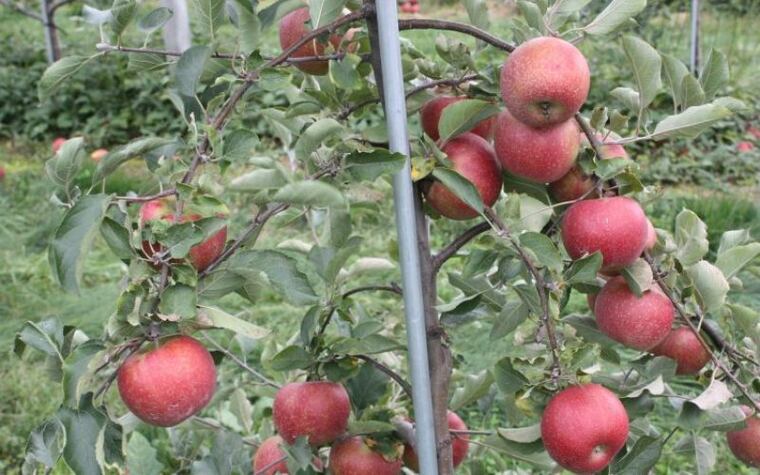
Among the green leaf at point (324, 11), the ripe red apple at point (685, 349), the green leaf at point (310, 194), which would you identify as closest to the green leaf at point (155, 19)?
the green leaf at point (324, 11)

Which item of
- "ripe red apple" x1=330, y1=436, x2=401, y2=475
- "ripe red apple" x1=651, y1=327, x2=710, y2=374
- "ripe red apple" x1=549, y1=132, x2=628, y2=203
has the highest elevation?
"ripe red apple" x1=549, y1=132, x2=628, y2=203

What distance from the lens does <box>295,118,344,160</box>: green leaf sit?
766mm

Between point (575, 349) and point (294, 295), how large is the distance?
256 millimetres

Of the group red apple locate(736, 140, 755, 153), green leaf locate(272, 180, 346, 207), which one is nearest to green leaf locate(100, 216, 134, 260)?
green leaf locate(272, 180, 346, 207)

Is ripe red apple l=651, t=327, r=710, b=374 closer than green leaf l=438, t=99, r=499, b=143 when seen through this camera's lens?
No

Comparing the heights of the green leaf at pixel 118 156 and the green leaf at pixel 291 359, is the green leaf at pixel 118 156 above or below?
above

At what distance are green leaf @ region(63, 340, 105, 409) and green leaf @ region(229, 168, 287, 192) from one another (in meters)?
0.18

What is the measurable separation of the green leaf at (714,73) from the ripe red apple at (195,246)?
0.49 meters

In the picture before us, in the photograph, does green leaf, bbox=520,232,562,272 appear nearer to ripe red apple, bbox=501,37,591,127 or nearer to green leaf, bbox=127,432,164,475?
ripe red apple, bbox=501,37,591,127

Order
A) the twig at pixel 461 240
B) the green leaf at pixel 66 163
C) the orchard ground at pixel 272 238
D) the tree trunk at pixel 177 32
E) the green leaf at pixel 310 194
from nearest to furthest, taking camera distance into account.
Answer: the green leaf at pixel 310 194 → the green leaf at pixel 66 163 → the twig at pixel 461 240 → the orchard ground at pixel 272 238 → the tree trunk at pixel 177 32

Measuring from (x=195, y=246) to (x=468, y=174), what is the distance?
26 centimetres

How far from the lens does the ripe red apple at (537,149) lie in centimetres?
78

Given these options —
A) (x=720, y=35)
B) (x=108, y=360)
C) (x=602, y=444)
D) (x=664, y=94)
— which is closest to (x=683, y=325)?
(x=602, y=444)

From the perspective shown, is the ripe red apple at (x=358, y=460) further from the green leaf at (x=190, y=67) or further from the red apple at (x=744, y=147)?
the red apple at (x=744, y=147)
